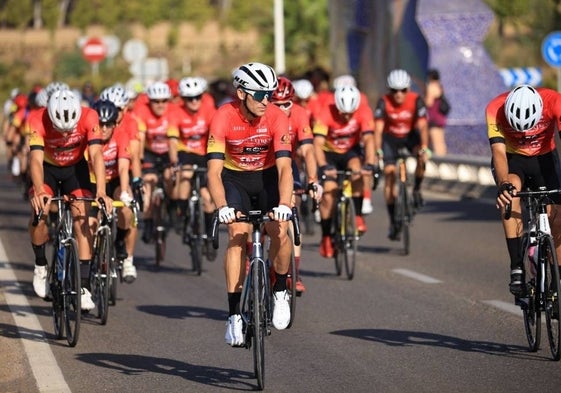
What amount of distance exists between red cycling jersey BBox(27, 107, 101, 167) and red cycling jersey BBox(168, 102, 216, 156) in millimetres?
5437

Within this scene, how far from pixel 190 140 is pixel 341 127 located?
2.14 meters

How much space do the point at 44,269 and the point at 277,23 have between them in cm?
3471

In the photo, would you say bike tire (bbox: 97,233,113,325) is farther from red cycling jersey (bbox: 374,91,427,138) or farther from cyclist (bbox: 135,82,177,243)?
red cycling jersey (bbox: 374,91,427,138)

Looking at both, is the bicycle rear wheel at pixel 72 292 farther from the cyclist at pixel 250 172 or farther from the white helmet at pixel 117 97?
the white helmet at pixel 117 97

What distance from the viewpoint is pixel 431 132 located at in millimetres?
32375

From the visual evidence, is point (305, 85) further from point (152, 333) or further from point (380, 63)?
point (380, 63)

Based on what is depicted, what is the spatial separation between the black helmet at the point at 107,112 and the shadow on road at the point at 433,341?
10.00ft

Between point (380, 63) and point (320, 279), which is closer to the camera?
point (320, 279)

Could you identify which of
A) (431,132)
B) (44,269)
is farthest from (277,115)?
(431,132)

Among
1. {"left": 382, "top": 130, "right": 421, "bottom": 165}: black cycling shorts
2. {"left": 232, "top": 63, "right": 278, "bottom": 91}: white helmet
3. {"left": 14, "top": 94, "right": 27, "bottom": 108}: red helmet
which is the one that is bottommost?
{"left": 382, "top": 130, "right": 421, "bottom": 165}: black cycling shorts

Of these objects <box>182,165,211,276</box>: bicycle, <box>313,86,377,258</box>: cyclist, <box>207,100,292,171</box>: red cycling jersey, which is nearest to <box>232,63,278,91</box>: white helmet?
<box>207,100,292,171</box>: red cycling jersey

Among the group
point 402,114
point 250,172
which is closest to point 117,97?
point 402,114

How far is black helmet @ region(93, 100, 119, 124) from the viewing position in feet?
48.7

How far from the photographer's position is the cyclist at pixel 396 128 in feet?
64.3
